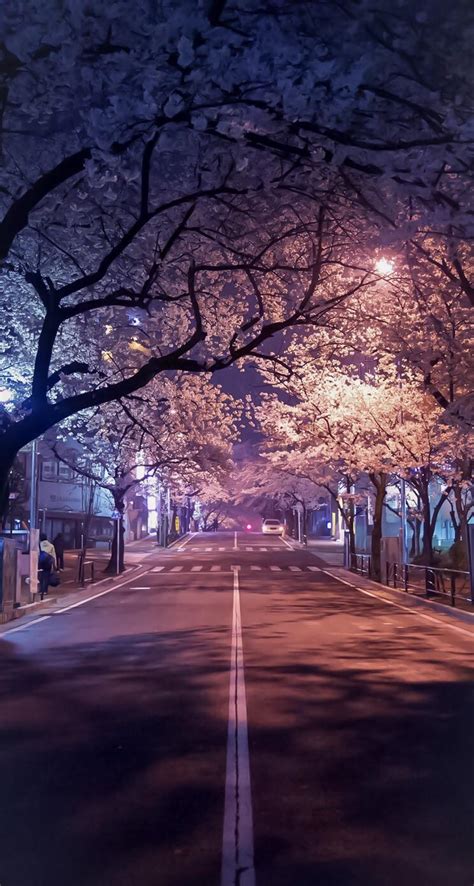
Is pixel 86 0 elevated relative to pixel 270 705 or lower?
elevated

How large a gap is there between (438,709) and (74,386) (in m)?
18.6

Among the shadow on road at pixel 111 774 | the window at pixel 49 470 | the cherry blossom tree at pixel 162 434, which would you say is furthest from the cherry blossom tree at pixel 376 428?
the window at pixel 49 470

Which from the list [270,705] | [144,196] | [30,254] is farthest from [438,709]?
[30,254]

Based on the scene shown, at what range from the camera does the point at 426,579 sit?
967 inches

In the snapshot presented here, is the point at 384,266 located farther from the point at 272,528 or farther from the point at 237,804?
the point at 272,528

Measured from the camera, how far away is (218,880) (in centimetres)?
456

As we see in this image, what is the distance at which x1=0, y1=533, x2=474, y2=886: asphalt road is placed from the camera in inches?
191

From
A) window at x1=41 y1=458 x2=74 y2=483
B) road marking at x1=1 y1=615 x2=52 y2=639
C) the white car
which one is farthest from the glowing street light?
the white car

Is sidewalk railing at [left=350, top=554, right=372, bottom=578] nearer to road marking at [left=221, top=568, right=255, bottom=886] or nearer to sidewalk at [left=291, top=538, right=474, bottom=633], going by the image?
sidewalk at [left=291, top=538, right=474, bottom=633]

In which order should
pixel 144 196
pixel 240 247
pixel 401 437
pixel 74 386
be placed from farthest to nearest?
pixel 401 437 < pixel 74 386 < pixel 240 247 < pixel 144 196

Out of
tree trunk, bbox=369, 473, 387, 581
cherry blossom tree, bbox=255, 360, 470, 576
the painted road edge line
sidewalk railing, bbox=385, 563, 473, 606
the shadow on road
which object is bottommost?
the shadow on road

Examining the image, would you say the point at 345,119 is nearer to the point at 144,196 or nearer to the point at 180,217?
the point at 144,196

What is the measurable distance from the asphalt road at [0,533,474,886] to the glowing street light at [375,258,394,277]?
6278 millimetres

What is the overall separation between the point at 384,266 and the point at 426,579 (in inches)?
452
